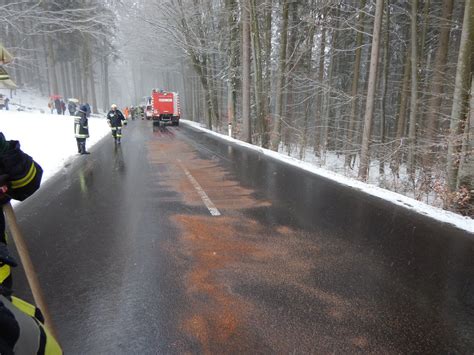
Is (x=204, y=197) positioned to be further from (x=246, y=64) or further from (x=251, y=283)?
(x=246, y=64)

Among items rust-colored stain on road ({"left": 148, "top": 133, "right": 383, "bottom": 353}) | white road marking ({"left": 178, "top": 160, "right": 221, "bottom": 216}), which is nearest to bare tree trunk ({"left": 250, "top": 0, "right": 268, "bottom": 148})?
white road marking ({"left": 178, "top": 160, "right": 221, "bottom": 216})

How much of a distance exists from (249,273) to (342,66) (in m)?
24.0

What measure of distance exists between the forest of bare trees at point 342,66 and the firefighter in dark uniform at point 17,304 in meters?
6.86

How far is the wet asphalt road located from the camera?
2852mm

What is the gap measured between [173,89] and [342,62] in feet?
134

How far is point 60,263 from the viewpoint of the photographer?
4168 mm

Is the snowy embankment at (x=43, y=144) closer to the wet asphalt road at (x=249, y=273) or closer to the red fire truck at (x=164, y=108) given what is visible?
the wet asphalt road at (x=249, y=273)

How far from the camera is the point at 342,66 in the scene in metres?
24.6

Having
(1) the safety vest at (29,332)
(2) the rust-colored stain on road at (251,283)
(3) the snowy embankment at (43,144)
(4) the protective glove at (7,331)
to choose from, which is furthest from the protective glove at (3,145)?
(3) the snowy embankment at (43,144)

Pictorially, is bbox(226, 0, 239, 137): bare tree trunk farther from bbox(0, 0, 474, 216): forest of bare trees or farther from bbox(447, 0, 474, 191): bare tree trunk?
bbox(447, 0, 474, 191): bare tree trunk

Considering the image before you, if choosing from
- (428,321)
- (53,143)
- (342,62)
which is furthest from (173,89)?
(428,321)

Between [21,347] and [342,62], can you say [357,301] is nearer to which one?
[21,347]

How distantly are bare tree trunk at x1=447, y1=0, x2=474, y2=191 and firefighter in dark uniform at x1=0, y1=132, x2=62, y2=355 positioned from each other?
7.49 m

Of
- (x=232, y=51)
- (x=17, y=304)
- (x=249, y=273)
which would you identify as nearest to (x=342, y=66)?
(x=232, y=51)
